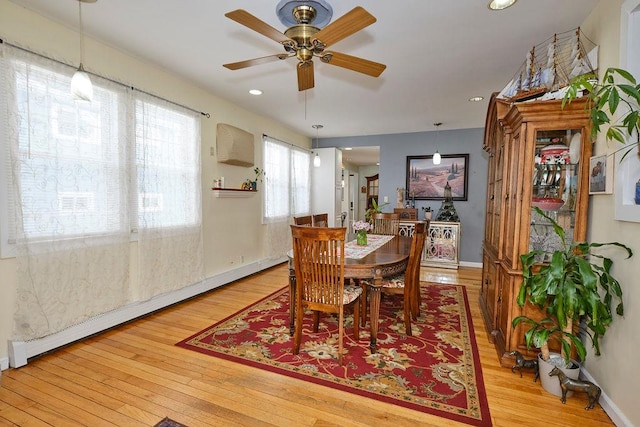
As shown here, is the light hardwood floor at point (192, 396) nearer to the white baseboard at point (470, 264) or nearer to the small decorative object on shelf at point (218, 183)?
the small decorative object on shelf at point (218, 183)

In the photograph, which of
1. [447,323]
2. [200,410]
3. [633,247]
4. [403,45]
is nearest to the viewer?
[633,247]

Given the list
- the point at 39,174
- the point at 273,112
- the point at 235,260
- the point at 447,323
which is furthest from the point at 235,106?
the point at 447,323

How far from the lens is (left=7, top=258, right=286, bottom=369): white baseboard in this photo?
7.19ft

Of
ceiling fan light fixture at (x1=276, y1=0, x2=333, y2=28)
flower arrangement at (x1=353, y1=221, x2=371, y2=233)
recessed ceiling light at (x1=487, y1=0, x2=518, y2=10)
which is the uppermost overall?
recessed ceiling light at (x1=487, y1=0, x2=518, y2=10)

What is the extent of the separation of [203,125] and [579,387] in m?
4.25

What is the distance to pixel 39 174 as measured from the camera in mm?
2234

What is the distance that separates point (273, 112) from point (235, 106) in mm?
625

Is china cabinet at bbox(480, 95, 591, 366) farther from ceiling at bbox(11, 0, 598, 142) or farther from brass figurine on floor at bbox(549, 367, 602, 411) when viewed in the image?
ceiling at bbox(11, 0, 598, 142)

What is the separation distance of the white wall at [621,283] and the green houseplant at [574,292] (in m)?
0.05

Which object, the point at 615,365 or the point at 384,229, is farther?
the point at 384,229

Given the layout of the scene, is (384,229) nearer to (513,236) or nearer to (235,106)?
(513,236)

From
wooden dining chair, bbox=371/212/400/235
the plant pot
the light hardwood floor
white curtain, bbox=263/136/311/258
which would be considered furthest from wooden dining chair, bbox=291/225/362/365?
white curtain, bbox=263/136/311/258

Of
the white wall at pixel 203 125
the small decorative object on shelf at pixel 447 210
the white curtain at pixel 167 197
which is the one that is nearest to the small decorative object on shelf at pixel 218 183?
the white wall at pixel 203 125

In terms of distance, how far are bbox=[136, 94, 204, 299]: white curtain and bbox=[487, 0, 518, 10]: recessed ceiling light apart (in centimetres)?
310
